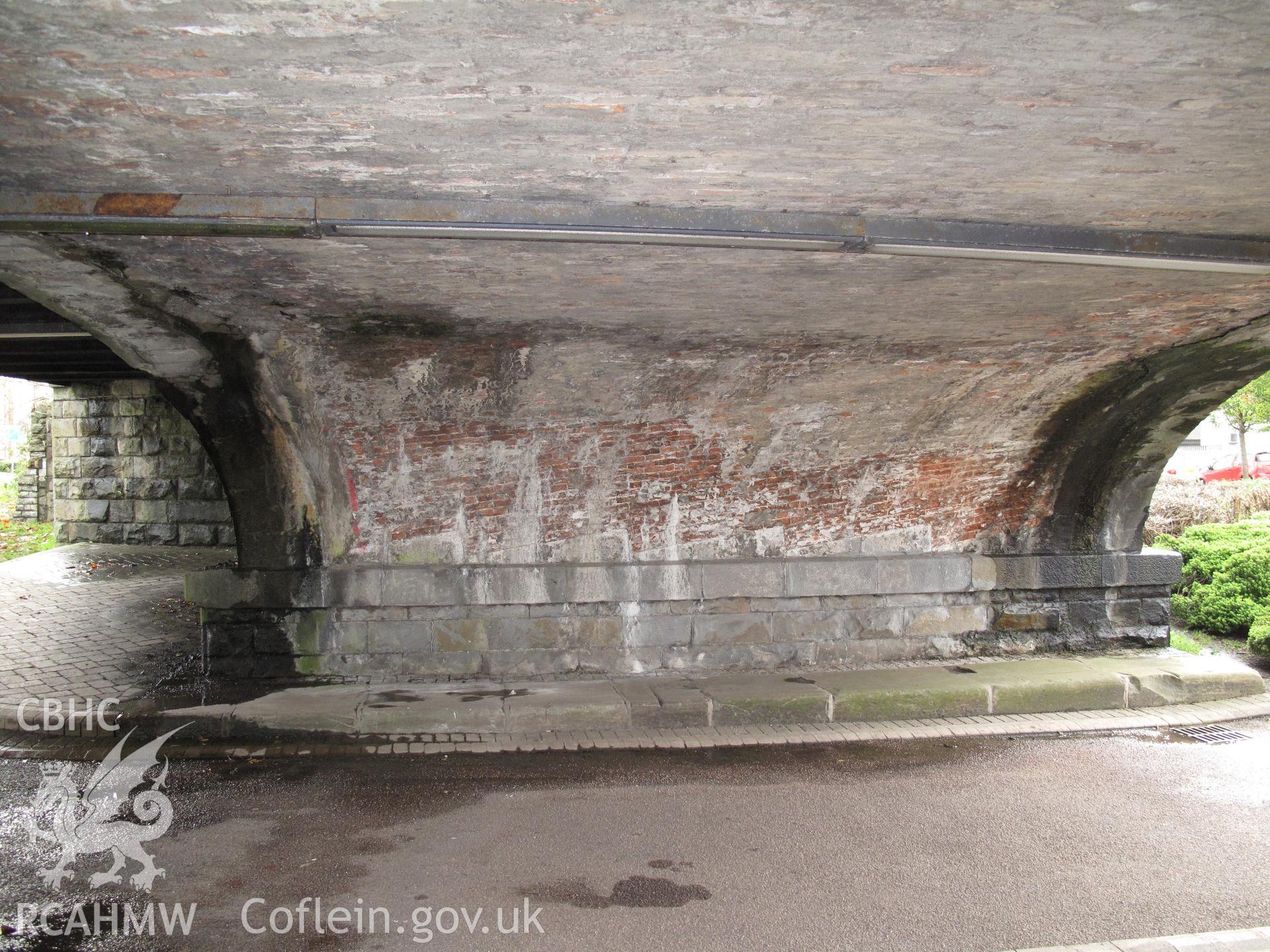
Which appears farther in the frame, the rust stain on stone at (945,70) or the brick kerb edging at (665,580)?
the brick kerb edging at (665,580)

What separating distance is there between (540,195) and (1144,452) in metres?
6.61

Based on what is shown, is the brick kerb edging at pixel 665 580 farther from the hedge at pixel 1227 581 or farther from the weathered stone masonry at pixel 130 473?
the weathered stone masonry at pixel 130 473

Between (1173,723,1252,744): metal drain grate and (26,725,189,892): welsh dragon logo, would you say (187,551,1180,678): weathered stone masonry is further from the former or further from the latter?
(1173,723,1252,744): metal drain grate

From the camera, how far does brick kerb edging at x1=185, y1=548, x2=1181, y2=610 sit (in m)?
7.29

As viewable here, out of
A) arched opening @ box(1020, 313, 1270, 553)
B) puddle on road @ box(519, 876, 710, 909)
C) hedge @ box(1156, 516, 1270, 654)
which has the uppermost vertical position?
arched opening @ box(1020, 313, 1270, 553)

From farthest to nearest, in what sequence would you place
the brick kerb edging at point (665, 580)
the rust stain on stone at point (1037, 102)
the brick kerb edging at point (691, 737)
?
the brick kerb edging at point (665, 580) → the brick kerb edging at point (691, 737) → the rust stain on stone at point (1037, 102)

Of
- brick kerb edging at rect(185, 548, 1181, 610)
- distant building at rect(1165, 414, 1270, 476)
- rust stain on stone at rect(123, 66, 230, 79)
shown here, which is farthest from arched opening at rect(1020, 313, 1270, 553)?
distant building at rect(1165, 414, 1270, 476)

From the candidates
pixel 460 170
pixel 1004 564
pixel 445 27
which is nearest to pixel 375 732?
pixel 460 170

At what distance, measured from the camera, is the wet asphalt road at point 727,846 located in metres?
3.97

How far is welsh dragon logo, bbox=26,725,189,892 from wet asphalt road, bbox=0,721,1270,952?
0.09m

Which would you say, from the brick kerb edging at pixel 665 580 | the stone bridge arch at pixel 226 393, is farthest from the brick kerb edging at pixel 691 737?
the stone bridge arch at pixel 226 393

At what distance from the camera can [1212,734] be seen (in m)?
6.73

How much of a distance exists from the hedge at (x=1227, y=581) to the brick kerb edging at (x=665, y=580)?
3.59 feet

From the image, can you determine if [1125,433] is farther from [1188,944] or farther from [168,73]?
[168,73]
